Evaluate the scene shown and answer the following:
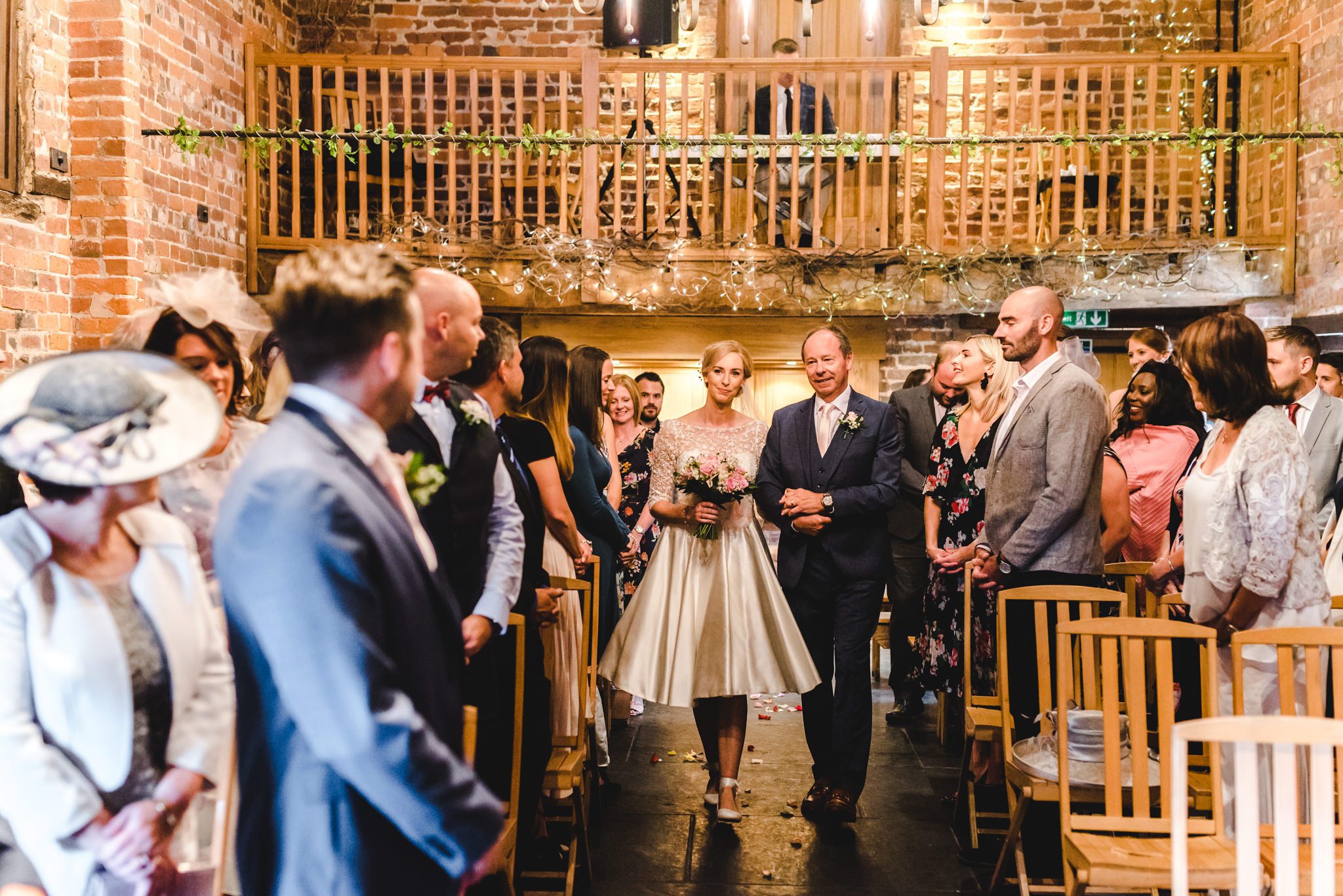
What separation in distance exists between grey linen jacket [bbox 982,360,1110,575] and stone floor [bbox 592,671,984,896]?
41.4 inches

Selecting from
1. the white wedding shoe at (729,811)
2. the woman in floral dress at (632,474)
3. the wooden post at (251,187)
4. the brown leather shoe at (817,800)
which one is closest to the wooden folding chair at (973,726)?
the brown leather shoe at (817,800)

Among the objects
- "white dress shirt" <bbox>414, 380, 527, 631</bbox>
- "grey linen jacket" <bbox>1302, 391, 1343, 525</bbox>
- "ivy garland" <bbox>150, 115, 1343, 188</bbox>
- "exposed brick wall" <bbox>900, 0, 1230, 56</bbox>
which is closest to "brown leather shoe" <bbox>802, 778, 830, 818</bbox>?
"white dress shirt" <bbox>414, 380, 527, 631</bbox>

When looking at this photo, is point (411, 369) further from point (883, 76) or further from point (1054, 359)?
point (883, 76)

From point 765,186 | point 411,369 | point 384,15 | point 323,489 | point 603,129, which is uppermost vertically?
point 384,15

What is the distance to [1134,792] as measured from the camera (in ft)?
8.80

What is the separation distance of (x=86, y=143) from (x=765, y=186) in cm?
436

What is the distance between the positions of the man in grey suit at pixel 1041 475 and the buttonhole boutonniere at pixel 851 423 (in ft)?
1.63

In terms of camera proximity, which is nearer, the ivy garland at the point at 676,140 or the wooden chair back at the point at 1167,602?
the wooden chair back at the point at 1167,602

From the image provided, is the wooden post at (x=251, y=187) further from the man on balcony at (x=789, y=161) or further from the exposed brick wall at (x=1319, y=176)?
the exposed brick wall at (x=1319, y=176)

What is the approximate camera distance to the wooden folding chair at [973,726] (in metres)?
3.70

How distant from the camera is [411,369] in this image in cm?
142

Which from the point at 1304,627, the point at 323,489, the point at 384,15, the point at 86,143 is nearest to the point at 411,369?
the point at 323,489

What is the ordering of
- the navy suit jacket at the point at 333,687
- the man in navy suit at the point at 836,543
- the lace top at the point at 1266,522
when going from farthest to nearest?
the man in navy suit at the point at 836,543 → the lace top at the point at 1266,522 → the navy suit jacket at the point at 333,687

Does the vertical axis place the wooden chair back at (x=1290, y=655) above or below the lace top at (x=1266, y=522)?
→ below
